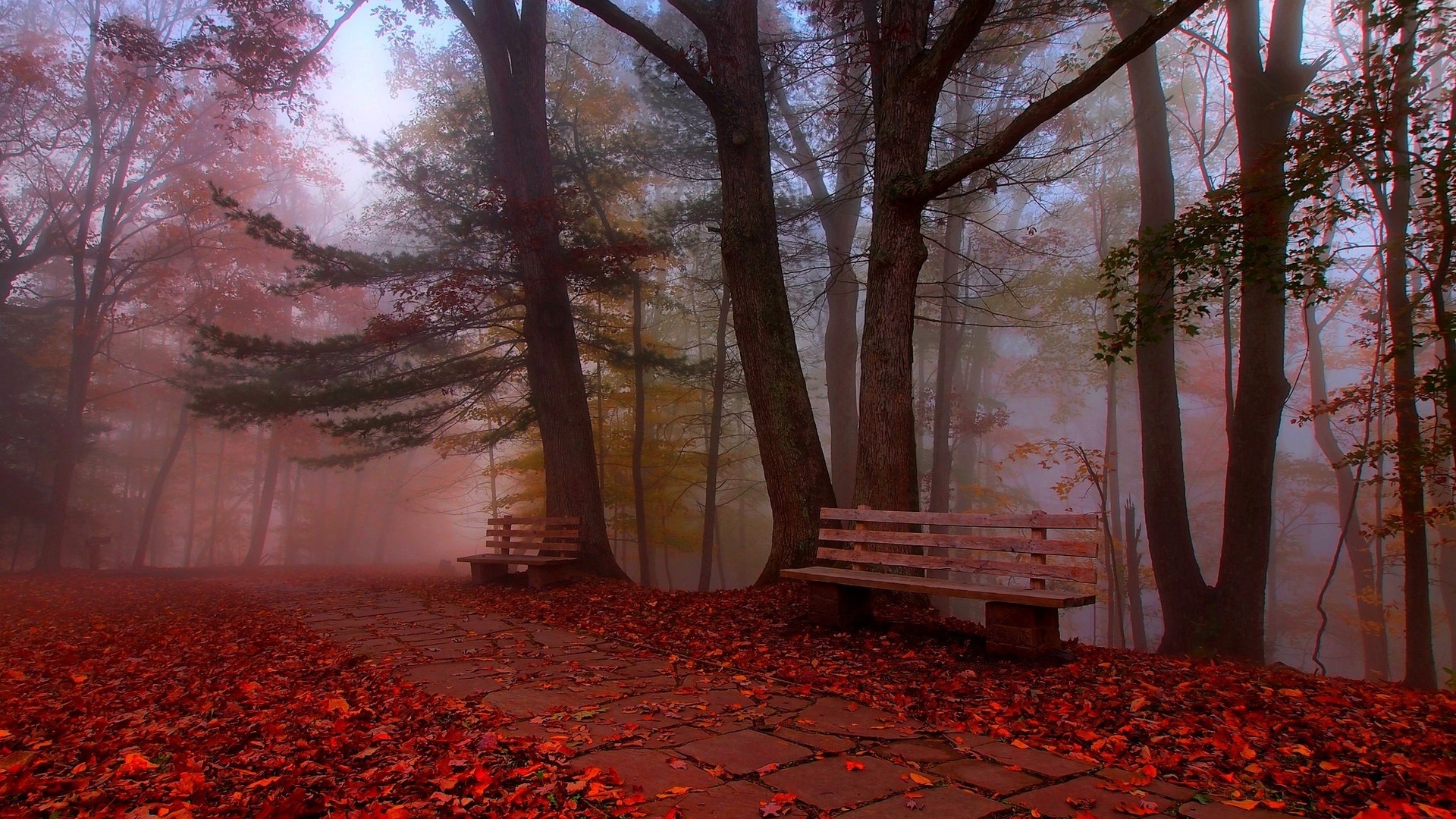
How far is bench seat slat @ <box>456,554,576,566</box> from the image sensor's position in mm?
8898

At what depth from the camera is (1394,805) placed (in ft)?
8.29

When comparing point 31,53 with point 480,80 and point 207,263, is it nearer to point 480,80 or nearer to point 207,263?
point 207,263

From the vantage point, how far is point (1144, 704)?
12.1ft

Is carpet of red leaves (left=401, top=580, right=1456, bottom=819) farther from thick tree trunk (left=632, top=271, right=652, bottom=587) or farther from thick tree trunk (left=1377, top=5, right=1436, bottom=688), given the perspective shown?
thick tree trunk (left=632, top=271, right=652, bottom=587)

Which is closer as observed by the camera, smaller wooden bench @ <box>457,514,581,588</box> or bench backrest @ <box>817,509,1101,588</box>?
bench backrest @ <box>817,509,1101,588</box>

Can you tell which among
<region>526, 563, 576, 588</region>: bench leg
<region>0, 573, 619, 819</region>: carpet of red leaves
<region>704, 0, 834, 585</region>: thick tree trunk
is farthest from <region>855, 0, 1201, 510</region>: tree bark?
<region>526, 563, 576, 588</region>: bench leg

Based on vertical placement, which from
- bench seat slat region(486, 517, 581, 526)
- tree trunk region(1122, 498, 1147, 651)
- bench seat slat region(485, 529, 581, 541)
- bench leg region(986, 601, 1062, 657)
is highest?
bench seat slat region(486, 517, 581, 526)

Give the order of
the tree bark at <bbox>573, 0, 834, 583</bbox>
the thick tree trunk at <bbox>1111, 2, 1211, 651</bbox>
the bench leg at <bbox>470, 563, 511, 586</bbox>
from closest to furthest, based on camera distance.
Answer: the tree bark at <bbox>573, 0, 834, 583</bbox> → the thick tree trunk at <bbox>1111, 2, 1211, 651</bbox> → the bench leg at <bbox>470, 563, 511, 586</bbox>

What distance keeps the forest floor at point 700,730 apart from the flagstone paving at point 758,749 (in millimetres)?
15

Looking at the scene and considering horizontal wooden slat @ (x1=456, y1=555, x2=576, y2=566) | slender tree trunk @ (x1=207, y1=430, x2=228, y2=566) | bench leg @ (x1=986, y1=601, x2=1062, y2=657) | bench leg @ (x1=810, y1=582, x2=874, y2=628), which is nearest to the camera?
bench leg @ (x1=986, y1=601, x2=1062, y2=657)

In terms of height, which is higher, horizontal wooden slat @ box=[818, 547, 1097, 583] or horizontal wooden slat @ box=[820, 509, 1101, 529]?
horizontal wooden slat @ box=[820, 509, 1101, 529]

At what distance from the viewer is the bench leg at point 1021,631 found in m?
4.46

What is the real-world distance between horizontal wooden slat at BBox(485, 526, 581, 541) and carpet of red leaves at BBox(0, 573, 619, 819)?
137 inches

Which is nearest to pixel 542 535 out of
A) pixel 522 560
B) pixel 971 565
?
pixel 522 560
